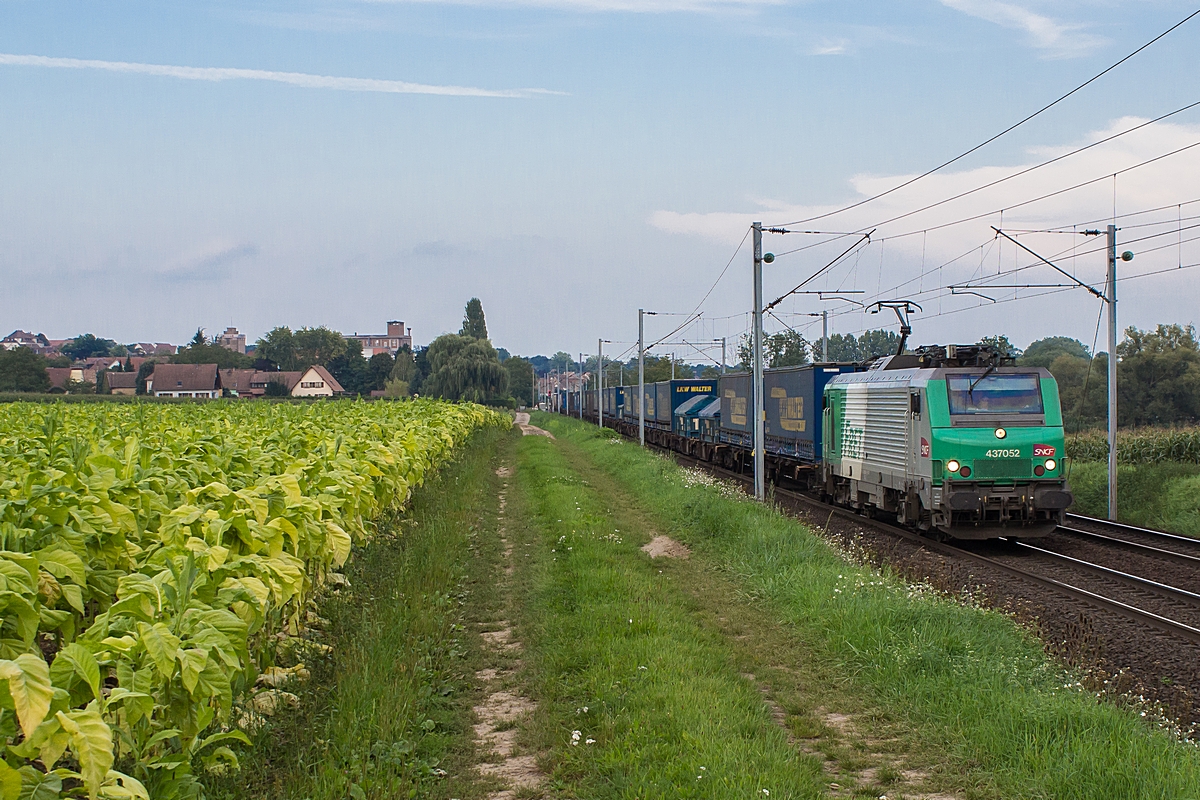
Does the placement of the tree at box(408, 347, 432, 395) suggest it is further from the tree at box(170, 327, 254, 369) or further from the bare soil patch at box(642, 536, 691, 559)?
the bare soil patch at box(642, 536, 691, 559)

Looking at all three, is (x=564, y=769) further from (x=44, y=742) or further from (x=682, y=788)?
(x=44, y=742)

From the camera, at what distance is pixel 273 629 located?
5.73 meters

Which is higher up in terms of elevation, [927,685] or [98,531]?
[98,531]

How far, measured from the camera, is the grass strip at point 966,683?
5.64 metres

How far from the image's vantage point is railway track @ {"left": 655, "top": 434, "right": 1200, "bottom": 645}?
11.2 meters

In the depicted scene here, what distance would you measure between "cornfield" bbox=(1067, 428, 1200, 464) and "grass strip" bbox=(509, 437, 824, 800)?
1753 centimetres

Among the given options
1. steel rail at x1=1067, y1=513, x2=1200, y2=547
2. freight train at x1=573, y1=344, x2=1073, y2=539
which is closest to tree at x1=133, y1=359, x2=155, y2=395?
freight train at x1=573, y1=344, x2=1073, y2=539

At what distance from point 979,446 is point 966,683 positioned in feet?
28.9

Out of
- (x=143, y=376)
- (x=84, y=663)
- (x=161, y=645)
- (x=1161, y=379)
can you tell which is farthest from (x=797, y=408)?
(x=143, y=376)

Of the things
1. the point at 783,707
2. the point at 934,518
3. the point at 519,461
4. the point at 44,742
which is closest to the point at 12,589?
the point at 44,742

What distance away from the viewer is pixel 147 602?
3777mm

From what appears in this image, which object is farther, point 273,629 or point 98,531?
point 273,629

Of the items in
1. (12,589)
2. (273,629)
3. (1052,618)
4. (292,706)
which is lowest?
(1052,618)

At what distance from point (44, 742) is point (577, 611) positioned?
300 inches
